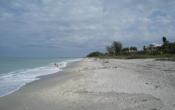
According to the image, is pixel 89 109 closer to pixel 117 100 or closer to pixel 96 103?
pixel 96 103

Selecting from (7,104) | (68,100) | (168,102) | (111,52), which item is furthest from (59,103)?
(111,52)

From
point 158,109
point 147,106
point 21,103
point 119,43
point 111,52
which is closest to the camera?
point 158,109

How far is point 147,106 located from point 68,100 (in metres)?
3.61

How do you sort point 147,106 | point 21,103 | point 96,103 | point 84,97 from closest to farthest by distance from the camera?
point 147,106
point 96,103
point 21,103
point 84,97

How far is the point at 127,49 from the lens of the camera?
123312mm

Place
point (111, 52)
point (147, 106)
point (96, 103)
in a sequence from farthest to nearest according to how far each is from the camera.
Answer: point (111, 52)
point (96, 103)
point (147, 106)

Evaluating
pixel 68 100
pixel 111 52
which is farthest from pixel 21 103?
pixel 111 52

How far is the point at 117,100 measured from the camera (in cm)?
803

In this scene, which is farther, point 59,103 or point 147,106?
point 59,103

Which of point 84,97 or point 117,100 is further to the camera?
point 84,97

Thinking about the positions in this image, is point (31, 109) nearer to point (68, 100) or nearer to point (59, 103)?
point (59, 103)

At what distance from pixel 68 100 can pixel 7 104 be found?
2849mm

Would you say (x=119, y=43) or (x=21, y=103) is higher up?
(x=119, y=43)

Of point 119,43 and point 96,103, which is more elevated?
point 119,43
